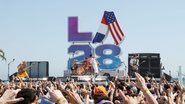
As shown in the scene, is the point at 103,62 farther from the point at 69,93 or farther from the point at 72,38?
the point at 69,93

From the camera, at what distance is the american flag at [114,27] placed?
3669cm

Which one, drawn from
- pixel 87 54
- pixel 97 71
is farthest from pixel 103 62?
pixel 97 71

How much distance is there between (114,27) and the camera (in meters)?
37.2

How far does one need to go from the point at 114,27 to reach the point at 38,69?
7742 millimetres

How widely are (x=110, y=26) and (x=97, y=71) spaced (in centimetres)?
651

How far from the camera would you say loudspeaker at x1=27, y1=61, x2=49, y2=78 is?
102 feet

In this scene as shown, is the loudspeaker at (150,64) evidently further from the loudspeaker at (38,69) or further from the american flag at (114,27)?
the american flag at (114,27)

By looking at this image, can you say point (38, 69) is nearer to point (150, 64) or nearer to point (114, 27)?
point (150, 64)

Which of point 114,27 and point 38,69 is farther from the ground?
point 114,27

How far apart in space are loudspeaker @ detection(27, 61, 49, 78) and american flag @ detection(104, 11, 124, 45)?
6727 mm

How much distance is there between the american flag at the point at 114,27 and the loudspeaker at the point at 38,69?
6.73 m

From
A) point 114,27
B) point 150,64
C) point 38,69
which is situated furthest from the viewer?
point 114,27

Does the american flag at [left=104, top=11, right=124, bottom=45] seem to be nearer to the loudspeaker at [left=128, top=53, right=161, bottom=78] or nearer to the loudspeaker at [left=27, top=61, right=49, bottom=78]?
the loudspeaker at [left=27, top=61, right=49, bottom=78]

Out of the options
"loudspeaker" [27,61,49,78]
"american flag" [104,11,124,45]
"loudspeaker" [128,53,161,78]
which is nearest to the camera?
"loudspeaker" [128,53,161,78]
